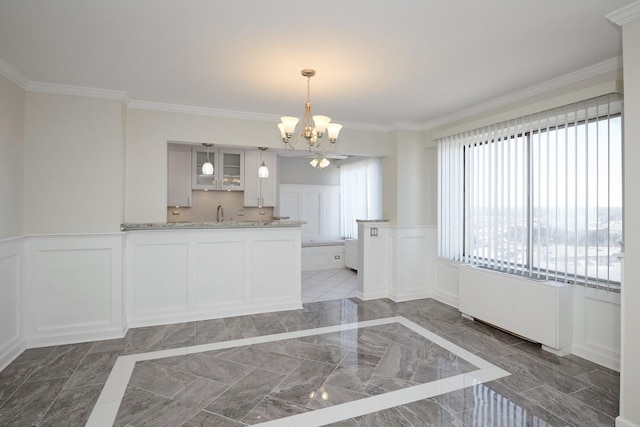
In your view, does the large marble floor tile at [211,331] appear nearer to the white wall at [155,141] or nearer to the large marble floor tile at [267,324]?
the large marble floor tile at [267,324]

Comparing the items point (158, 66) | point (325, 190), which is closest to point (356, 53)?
point (158, 66)

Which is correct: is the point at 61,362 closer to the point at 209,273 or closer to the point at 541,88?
the point at 209,273

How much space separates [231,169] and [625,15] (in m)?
5.50

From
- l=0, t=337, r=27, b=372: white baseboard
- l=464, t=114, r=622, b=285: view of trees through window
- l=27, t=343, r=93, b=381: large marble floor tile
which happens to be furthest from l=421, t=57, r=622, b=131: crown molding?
l=0, t=337, r=27, b=372: white baseboard

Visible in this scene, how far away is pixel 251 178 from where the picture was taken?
643cm

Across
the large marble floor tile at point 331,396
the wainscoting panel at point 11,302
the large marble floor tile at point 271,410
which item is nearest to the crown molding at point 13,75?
the wainscoting panel at point 11,302

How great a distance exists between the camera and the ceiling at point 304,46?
2105 mm

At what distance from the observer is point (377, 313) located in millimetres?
4398

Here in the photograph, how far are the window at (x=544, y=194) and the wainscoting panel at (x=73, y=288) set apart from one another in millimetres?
4098

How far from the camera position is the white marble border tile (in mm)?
2219

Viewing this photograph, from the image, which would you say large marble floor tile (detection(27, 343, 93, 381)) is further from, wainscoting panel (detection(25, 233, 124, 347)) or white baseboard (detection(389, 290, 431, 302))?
white baseboard (detection(389, 290, 431, 302))

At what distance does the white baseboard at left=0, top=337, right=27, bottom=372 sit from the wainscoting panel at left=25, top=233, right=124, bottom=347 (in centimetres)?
11

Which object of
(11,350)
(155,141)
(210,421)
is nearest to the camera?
(210,421)

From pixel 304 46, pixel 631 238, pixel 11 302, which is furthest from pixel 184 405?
pixel 631 238
